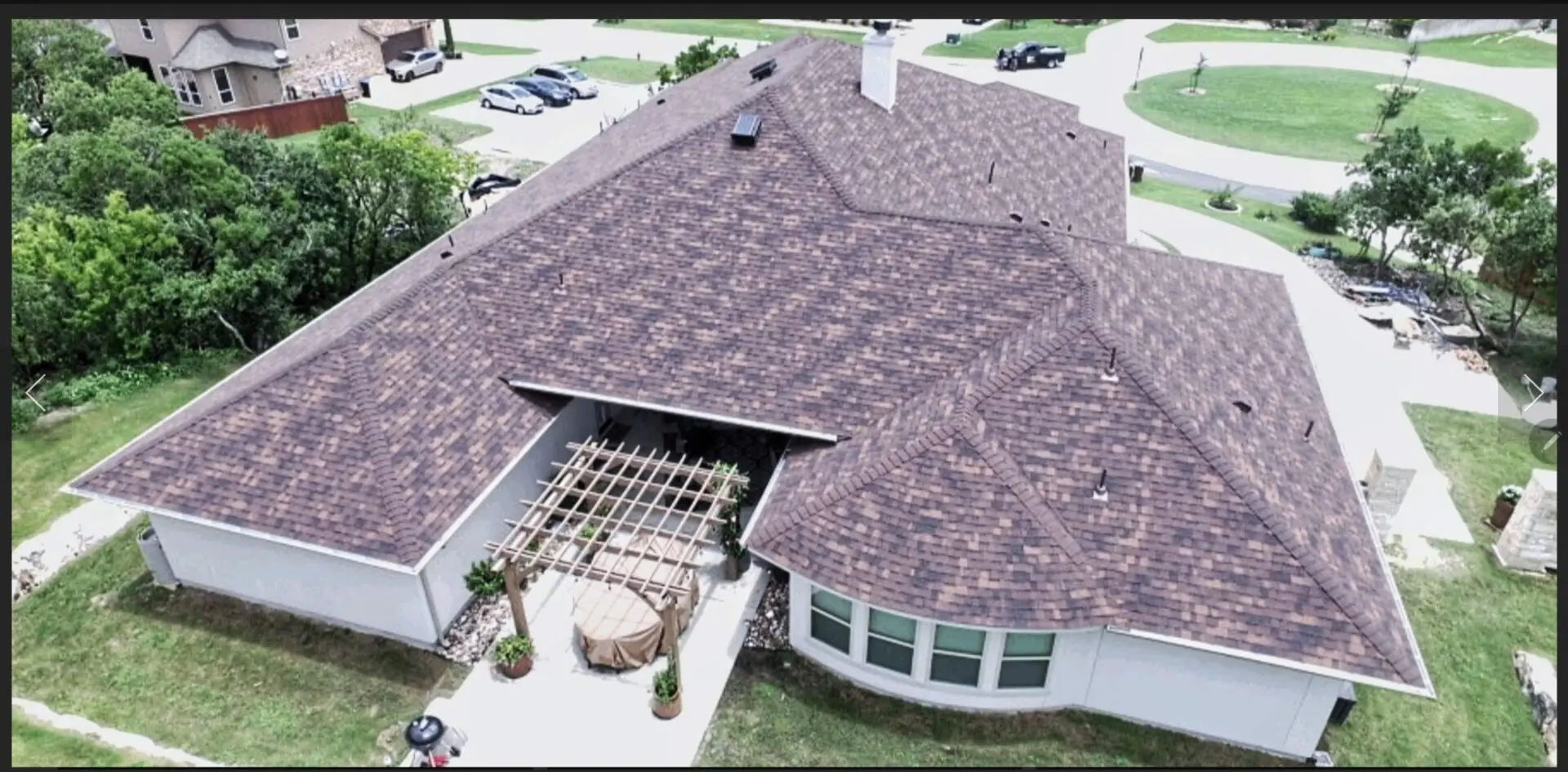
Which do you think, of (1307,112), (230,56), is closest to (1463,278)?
(1307,112)

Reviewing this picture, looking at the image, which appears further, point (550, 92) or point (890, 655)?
point (550, 92)

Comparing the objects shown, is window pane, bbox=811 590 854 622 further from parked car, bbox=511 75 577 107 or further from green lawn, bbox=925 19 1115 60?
green lawn, bbox=925 19 1115 60

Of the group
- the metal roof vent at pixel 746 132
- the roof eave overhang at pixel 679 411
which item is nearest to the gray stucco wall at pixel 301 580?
the roof eave overhang at pixel 679 411

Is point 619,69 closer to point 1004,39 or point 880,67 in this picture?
point 1004,39

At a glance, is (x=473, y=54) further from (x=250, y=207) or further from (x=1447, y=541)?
(x=1447, y=541)

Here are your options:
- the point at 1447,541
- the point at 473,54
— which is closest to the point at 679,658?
the point at 1447,541

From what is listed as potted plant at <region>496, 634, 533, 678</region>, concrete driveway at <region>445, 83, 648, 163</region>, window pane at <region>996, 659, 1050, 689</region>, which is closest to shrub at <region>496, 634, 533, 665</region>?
potted plant at <region>496, 634, 533, 678</region>

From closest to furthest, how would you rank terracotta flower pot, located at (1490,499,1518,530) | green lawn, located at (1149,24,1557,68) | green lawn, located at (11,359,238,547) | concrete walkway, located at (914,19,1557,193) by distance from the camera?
terracotta flower pot, located at (1490,499,1518,530)
green lawn, located at (11,359,238,547)
concrete walkway, located at (914,19,1557,193)
green lawn, located at (1149,24,1557,68)
